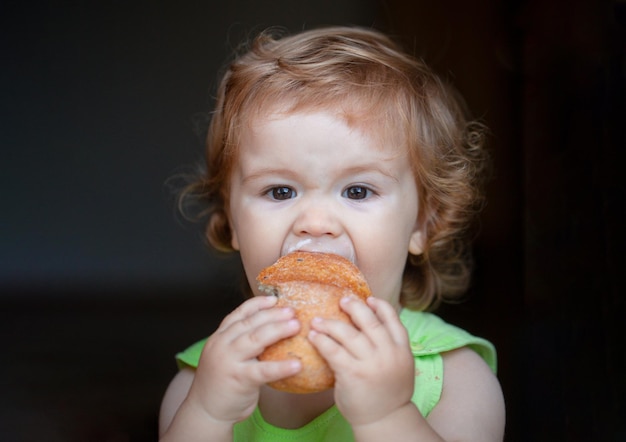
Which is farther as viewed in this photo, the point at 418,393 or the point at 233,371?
the point at 418,393

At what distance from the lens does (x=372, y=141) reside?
51.4 inches

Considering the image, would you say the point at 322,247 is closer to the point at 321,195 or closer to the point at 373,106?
the point at 321,195

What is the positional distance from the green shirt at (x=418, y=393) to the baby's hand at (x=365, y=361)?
11.9 inches

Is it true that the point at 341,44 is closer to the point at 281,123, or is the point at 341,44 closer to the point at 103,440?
the point at 281,123

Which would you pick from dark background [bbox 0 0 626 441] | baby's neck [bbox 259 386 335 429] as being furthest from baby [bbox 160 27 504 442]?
dark background [bbox 0 0 626 441]

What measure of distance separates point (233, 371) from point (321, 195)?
376mm

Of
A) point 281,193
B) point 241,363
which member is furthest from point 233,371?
point 281,193

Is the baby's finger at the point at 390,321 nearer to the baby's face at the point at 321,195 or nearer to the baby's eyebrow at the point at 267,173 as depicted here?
the baby's face at the point at 321,195

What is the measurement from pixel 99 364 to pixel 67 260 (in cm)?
92

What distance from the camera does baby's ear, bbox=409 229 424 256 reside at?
59.2 inches

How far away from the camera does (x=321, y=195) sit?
1.27 meters

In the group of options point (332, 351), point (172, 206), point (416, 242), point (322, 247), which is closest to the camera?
point (332, 351)

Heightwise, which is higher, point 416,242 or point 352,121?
point 352,121

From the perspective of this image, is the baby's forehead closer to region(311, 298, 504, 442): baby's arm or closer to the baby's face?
the baby's face
